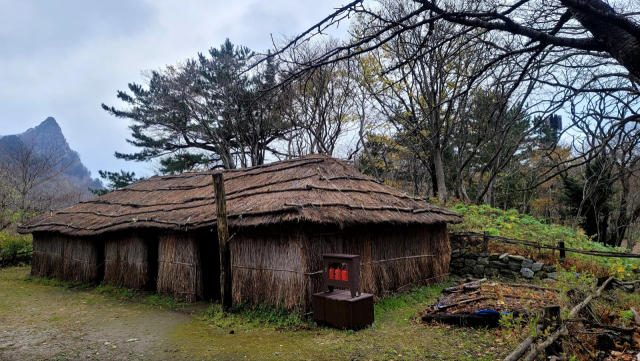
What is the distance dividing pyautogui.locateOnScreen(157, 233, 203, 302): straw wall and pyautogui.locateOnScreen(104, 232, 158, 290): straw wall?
83 cm

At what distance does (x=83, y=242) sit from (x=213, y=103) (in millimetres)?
8713

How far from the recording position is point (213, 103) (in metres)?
18.4

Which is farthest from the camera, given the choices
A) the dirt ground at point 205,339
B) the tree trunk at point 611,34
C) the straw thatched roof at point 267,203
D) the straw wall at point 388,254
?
the straw thatched roof at point 267,203

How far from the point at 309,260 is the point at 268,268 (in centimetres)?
104

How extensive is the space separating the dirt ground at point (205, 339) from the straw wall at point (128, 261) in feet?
5.80

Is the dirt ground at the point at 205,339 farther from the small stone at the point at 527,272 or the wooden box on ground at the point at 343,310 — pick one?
the small stone at the point at 527,272

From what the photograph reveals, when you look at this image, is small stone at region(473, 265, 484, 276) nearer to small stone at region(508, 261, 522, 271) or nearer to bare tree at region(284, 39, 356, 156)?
small stone at region(508, 261, 522, 271)

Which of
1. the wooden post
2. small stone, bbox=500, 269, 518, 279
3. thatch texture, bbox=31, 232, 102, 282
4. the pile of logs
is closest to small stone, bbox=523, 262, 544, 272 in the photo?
small stone, bbox=500, 269, 518, 279

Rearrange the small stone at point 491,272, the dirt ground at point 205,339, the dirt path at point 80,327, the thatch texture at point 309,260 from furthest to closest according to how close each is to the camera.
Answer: the small stone at point 491,272 < the thatch texture at point 309,260 < the dirt path at point 80,327 < the dirt ground at point 205,339

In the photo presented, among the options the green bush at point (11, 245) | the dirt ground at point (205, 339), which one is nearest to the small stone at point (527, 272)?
the dirt ground at point (205, 339)

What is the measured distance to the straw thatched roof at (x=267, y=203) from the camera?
763 cm

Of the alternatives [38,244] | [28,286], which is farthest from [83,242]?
[38,244]

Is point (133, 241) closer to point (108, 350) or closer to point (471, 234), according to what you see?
point (108, 350)

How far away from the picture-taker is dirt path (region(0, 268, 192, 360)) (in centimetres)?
593
